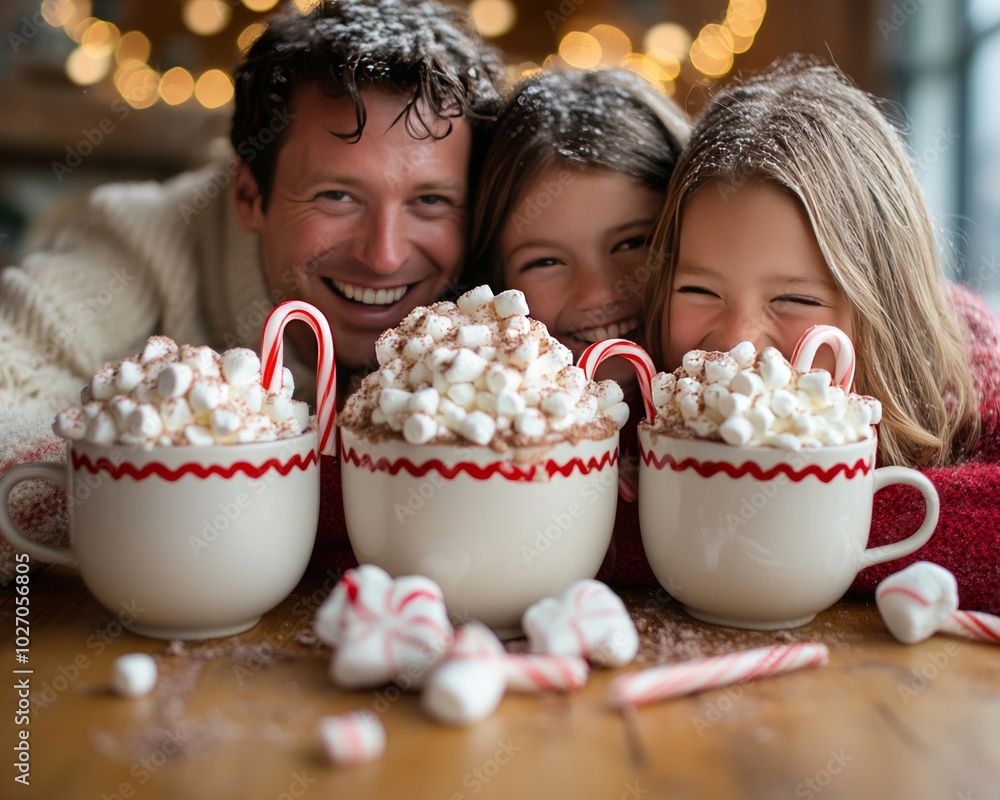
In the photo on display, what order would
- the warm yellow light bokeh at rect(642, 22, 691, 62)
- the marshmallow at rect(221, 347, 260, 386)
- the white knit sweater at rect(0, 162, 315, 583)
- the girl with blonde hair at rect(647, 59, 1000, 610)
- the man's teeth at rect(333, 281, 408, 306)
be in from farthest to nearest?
the warm yellow light bokeh at rect(642, 22, 691, 62) < the white knit sweater at rect(0, 162, 315, 583) < the man's teeth at rect(333, 281, 408, 306) < the girl with blonde hair at rect(647, 59, 1000, 610) < the marshmallow at rect(221, 347, 260, 386)

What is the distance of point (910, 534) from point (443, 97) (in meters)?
0.86

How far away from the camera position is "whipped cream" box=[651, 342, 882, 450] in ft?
2.76

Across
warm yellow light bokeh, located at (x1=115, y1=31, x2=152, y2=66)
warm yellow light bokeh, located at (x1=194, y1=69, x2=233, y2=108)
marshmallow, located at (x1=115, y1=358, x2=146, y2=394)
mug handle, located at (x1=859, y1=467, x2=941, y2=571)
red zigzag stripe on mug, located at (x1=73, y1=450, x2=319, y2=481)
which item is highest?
warm yellow light bokeh, located at (x1=115, y1=31, x2=152, y2=66)

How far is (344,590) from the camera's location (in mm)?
788

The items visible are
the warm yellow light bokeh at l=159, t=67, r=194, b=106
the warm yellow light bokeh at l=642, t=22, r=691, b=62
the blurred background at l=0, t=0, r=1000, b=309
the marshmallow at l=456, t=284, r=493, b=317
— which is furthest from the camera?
the warm yellow light bokeh at l=642, t=22, r=691, b=62

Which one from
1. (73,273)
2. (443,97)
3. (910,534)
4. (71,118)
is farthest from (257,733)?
(71,118)

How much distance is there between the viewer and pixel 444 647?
0.75 m

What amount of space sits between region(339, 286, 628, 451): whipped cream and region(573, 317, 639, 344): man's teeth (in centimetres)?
35

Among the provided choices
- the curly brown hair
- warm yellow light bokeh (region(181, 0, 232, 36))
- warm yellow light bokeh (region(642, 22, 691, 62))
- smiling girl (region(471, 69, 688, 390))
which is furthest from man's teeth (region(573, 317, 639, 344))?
warm yellow light bokeh (region(181, 0, 232, 36))

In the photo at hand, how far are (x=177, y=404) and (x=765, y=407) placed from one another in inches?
21.2

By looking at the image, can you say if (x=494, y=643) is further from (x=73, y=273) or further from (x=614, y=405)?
(x=73, y=273)

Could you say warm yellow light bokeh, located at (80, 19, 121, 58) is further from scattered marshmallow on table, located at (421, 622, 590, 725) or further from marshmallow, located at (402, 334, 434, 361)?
scattered marshmallow on table, located at (421, 622, 590, 725)

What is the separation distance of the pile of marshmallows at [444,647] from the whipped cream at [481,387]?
0.46 ft

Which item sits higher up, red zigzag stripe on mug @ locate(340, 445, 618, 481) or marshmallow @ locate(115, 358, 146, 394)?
marshmallow @ locate(115, 358, 146, 394)
